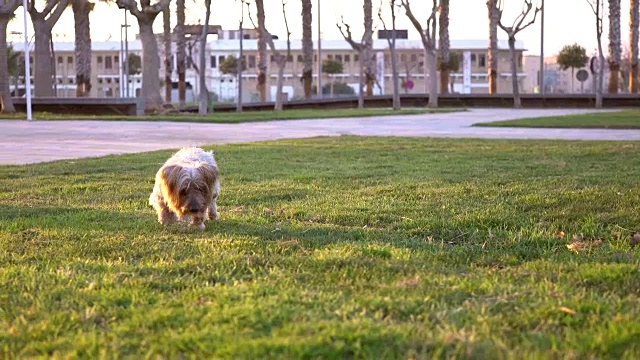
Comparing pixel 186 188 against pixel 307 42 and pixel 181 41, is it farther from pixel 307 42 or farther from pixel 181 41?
pixel 307 42

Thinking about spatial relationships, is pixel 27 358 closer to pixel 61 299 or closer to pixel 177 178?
pixel 61 299

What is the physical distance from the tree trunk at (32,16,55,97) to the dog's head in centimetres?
3229

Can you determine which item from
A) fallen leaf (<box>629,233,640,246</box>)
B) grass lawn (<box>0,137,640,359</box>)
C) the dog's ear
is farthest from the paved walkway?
fallen leaf (<box>629,233,640,246</box>)

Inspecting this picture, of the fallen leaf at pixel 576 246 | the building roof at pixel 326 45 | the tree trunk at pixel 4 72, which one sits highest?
the building roof at pixel 326 45

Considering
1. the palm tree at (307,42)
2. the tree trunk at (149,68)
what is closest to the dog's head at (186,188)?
the tree trunk at (149,68)

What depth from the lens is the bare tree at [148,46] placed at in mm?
32438

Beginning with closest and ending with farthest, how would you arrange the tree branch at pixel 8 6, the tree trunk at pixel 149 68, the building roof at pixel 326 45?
the tree trunk at pixel 149 68, the tree branch at pixel 8 6, the building roof at pixel 326 45

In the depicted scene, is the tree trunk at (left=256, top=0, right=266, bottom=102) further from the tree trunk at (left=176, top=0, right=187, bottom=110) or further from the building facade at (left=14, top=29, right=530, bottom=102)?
the building facade at (left=14, top=29, right=530, bottom=102)

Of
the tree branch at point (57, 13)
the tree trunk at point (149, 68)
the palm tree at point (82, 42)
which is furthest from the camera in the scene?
the palm tree at point (82, 42)

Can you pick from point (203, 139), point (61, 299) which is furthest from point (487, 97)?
point (61, 299)

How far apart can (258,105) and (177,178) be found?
4343 cm

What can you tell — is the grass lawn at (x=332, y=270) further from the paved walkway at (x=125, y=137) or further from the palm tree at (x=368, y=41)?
the palm tree at (x=368, y=41)

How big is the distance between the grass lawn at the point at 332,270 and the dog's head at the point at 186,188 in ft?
0.66

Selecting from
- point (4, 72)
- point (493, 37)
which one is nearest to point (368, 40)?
point (493, 37)
